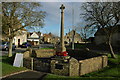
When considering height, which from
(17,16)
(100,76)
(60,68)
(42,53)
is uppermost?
(17,16)

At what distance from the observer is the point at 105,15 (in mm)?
14992

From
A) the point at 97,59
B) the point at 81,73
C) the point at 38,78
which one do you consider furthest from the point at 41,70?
the point at 97,59

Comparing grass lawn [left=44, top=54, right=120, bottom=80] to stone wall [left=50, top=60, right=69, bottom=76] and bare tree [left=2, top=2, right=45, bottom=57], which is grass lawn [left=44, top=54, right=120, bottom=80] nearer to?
stone wall [left=50, top=60, right=69, bottom=76]

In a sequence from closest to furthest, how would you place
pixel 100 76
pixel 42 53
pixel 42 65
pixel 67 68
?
pixel 100 76
pixel 67 68
pixel 42 65
pixel 42 53

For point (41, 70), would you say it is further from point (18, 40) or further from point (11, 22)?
point (18, 40)

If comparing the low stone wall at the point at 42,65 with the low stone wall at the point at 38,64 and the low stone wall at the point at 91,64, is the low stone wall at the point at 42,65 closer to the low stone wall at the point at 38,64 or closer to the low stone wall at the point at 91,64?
→ the low stone wall at the point at 38,64

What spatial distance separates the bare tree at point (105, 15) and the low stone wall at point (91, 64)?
3.92 meters

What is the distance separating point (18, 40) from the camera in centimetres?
4172

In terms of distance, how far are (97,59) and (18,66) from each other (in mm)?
7484

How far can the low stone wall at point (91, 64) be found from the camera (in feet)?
31.7

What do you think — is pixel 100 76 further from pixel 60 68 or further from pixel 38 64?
pixel 38 64

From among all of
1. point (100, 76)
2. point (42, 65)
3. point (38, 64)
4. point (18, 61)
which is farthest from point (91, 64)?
point (18, 61)

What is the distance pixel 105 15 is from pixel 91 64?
742cm

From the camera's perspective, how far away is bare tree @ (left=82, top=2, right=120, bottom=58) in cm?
1438
